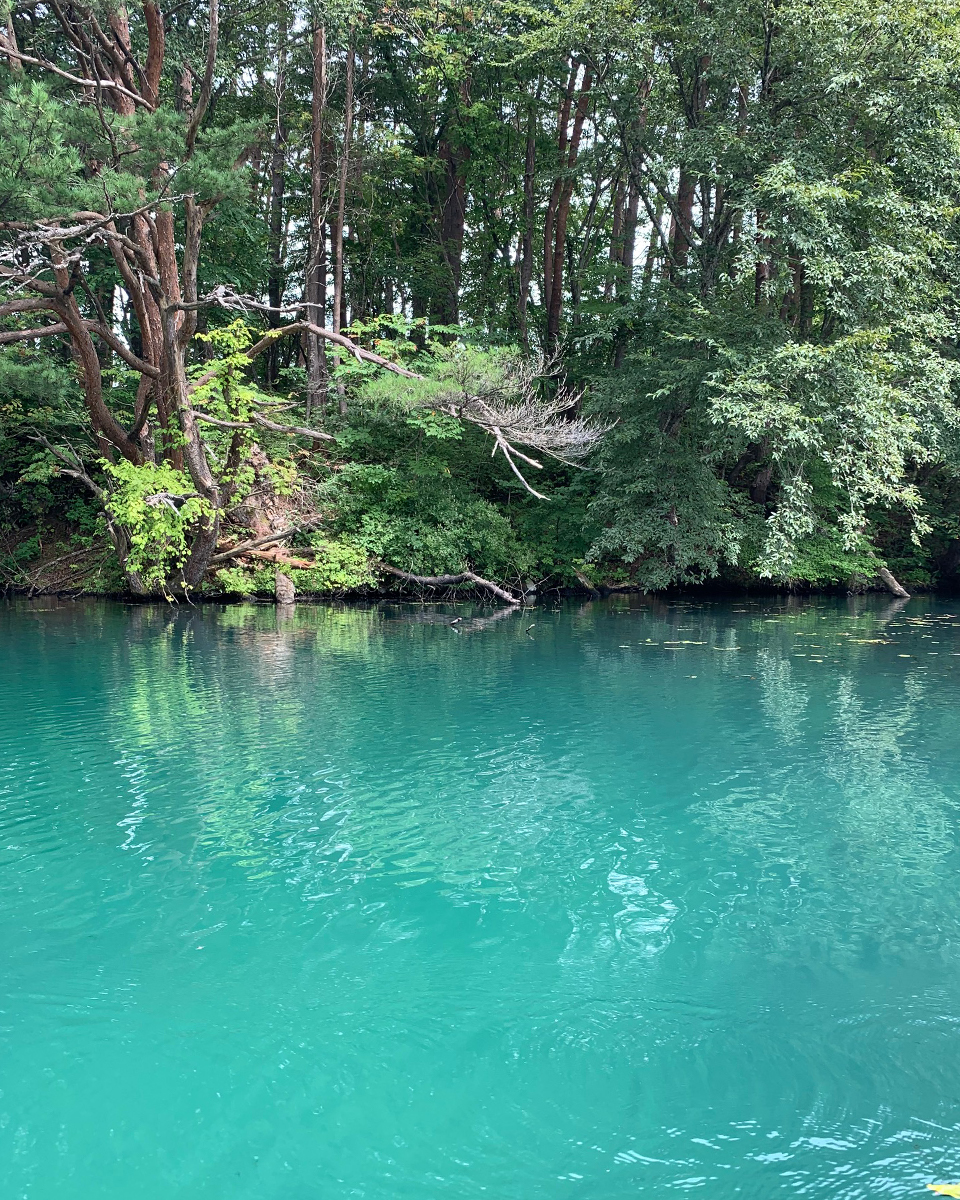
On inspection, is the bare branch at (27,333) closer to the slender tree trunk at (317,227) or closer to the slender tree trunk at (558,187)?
the slender tree trunk at (317,227)

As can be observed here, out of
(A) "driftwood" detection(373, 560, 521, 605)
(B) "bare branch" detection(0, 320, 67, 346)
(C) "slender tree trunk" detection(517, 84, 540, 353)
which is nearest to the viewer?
(B) "bare branch" detection(0, 320, 67, 346)

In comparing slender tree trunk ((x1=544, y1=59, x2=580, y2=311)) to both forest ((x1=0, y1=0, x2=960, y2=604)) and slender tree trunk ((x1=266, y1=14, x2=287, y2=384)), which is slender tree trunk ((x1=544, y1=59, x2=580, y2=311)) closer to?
forest ((x1=0, y1=0, x2=960, y2=604))

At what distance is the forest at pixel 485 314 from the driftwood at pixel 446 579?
0.12 metres

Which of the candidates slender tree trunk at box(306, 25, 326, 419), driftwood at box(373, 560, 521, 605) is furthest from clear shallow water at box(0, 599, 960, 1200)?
slender tree trunk at box(306, 25, 326, 419)

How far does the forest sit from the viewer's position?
1512 cm

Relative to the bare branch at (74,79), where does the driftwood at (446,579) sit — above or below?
below

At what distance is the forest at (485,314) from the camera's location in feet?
49.6

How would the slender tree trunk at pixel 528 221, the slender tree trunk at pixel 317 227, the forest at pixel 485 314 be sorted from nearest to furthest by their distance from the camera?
the forest at pixel 485 314 < the slender tree trunk at pixel 317 227 < the slender tree trunk at pixel 528 221

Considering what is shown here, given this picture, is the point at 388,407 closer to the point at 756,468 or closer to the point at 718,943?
the point at 756,468

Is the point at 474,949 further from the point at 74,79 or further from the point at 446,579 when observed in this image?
the point at 446,579

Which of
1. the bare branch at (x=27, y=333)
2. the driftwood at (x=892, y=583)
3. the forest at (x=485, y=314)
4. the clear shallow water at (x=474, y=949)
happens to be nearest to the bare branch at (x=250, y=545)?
the forest at (x=485, y=314)

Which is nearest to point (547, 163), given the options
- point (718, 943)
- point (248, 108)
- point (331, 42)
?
point (331, 42)

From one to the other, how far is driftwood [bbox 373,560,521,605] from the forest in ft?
0.38

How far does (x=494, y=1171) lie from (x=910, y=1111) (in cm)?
148
